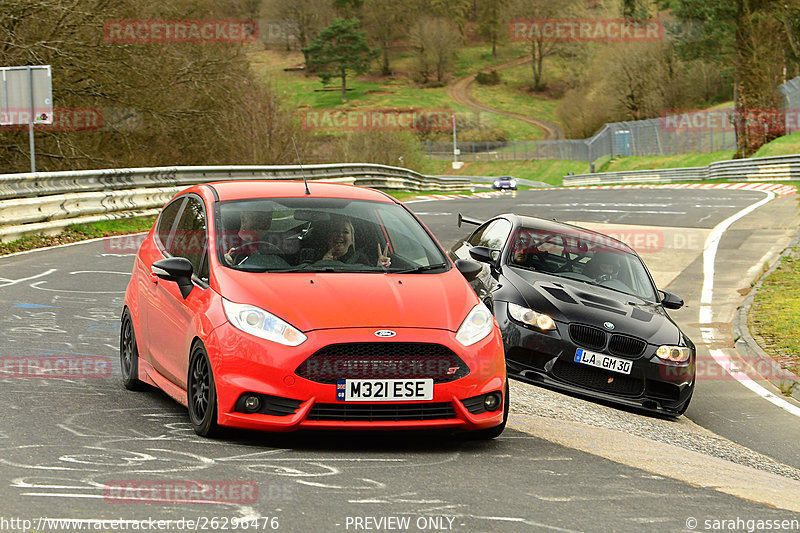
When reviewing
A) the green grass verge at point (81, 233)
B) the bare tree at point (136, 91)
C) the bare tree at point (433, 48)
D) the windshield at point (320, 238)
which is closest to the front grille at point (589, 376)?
the windshield at point (320, 238)

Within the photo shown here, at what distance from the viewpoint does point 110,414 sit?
711 centimetres

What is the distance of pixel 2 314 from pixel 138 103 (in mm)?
18035

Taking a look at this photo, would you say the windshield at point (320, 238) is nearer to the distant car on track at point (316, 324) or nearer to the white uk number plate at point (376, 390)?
the distant car on track at point (316, 324)

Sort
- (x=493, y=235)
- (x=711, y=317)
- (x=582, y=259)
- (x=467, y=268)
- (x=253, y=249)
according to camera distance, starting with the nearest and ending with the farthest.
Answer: (x=253, y=249) < (x=467, y=268) < (x=582, y=259) < (x=493, y=235) < (x=711, y=317)

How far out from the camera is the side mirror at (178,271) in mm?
6922

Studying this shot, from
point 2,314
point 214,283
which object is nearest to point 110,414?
point 214,283

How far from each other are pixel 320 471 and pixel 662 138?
72587mm

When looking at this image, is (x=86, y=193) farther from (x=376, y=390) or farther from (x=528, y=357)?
(x=376, y=390)

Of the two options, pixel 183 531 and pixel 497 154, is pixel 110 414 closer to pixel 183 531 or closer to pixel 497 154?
pixel 183 531

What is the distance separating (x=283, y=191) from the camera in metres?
7.85

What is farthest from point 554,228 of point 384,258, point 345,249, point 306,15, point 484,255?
point 306,15

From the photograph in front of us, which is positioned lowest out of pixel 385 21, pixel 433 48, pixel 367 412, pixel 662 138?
pixel 367 412

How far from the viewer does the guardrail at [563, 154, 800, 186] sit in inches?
1737

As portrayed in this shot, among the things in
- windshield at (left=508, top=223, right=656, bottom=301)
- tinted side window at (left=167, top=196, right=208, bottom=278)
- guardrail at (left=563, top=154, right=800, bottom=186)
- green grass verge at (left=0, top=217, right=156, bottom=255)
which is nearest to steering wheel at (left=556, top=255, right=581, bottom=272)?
windshield at (left=508, top=223, right=656, bottom=301)
